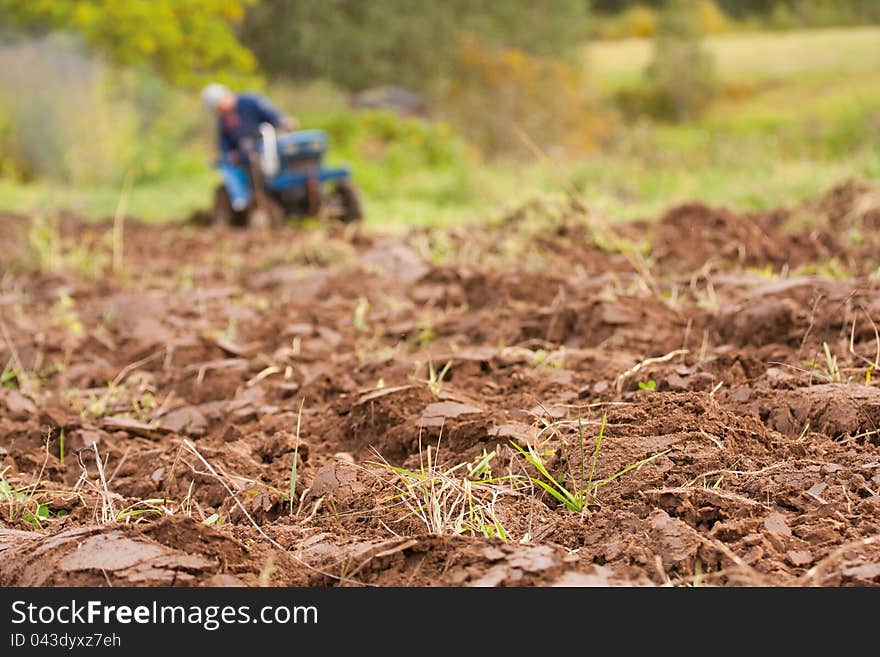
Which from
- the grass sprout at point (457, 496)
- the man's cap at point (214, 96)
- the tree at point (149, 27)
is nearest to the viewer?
the grass sprout at point (457, 496)

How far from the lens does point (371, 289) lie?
5.70 m

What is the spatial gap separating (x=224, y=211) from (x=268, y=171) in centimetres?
64

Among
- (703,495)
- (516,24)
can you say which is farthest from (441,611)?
(516,24)

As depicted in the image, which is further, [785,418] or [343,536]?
[785,418]

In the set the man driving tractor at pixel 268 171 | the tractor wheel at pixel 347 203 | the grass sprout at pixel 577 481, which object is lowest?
the tractor wheel at pixel 347 203

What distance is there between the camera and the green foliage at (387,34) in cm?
2894

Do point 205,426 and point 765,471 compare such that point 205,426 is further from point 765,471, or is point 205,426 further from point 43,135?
point 43,135

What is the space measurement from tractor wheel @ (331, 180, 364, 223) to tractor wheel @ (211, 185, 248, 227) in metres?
0.76

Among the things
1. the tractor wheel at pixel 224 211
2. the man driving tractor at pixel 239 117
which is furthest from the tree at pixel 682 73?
the tractor wheel at pixel 224 211

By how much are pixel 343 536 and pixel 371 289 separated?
11.1 ft

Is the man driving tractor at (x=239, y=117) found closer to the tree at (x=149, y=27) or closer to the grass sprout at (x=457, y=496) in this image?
the grass sprout at (x=457, y=496)

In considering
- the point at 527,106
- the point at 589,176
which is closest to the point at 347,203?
the point at 589,176

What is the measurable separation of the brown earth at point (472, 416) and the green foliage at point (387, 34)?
77.8 feet

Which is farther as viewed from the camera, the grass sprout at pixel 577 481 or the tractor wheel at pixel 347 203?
the tractor wheel at pixel 347 203
